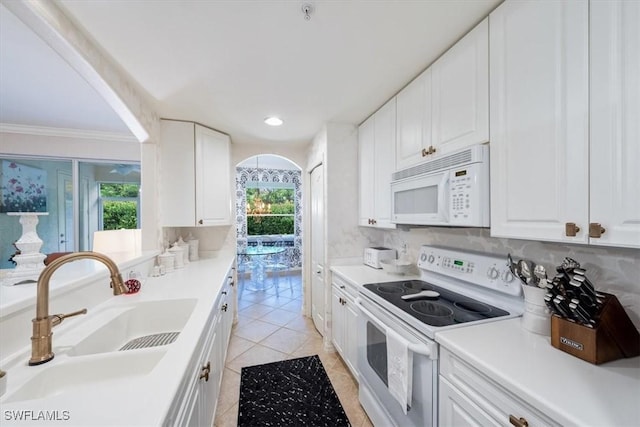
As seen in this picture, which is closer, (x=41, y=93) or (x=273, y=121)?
(x=41, y=93)

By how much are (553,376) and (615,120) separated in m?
0.83

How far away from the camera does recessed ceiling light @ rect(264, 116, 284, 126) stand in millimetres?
2323

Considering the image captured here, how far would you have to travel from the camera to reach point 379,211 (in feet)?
6.88

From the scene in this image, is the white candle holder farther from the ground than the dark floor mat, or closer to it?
farther from the ground

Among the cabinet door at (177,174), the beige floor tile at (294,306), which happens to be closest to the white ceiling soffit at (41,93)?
the cabinet door at (177,174)

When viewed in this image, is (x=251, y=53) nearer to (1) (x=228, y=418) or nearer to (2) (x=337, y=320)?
(2) (x=337, y=320)

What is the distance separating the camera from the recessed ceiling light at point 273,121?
2.32 m

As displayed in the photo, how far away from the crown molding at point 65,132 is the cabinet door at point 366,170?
307 centimetres

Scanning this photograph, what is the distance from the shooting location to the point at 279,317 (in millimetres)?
3373

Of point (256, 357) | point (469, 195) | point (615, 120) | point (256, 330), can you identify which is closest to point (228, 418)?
point (256, 357)

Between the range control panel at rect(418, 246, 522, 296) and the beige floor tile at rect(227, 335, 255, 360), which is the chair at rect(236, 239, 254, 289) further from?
the range control panel at rect(418, 246, 522, 296)

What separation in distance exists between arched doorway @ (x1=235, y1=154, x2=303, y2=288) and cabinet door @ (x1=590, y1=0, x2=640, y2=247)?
4.97 metres

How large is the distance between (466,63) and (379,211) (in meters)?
1.16

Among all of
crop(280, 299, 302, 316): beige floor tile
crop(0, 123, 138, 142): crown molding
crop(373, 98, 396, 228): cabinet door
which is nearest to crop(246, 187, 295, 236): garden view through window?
crop(280, 299, 302, 316): beige floor tile
